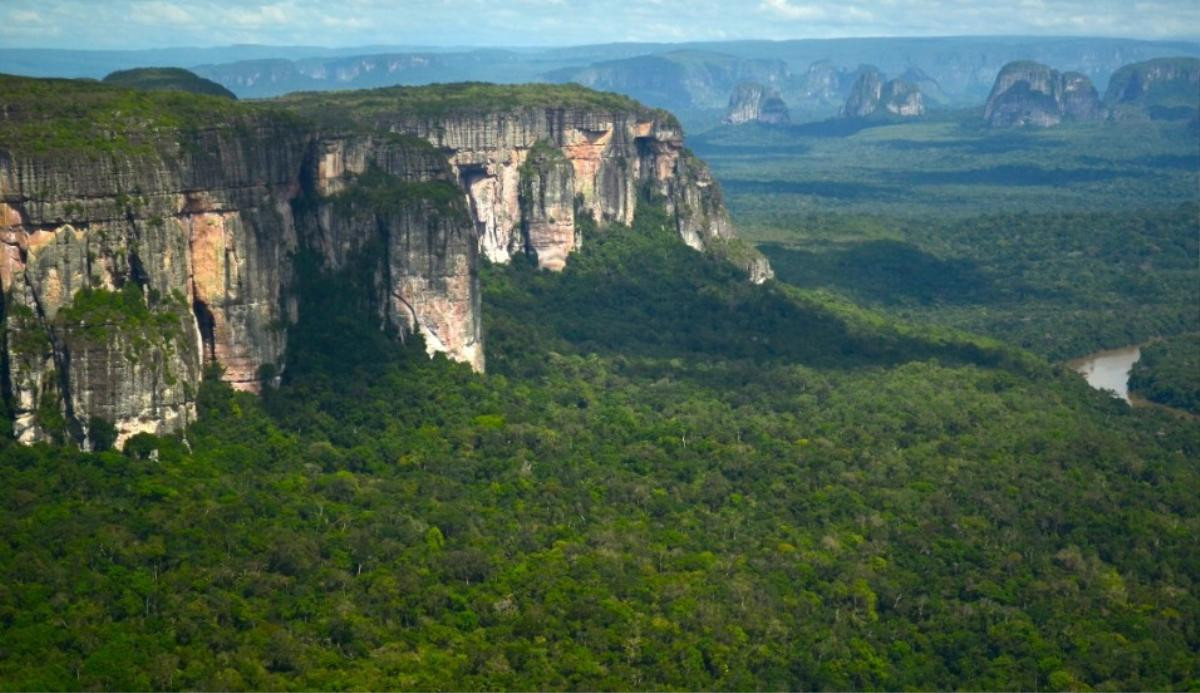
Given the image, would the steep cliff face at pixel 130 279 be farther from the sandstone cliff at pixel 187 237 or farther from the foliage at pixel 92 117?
the foliage at pixel 92 117

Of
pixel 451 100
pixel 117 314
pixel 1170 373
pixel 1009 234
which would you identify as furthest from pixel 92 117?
pixel 1009 234

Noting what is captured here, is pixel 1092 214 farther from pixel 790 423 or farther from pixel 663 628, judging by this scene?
pixel 663 628

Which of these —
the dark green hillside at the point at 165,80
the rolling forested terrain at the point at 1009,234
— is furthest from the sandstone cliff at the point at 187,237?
the rolling forested terrain at the point at 1009,234

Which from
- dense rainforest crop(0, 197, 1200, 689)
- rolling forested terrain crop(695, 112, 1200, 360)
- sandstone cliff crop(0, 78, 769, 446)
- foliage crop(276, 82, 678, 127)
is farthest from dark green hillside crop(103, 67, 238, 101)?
rolling forested terrain crop(695, 112, 1200, 360)

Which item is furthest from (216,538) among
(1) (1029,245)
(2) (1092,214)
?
(2) (1092,214)

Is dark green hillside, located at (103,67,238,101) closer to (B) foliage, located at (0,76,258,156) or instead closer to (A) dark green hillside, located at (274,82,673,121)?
(A) dark green hillside, located at (274,82,673,121)

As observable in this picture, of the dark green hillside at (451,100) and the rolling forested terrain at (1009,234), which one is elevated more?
the dark green hillside at (451,100)

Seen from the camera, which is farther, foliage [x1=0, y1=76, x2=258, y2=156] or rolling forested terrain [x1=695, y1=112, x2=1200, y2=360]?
rolling forested terrain [x1=695, y1=112, x2=1200, y2=360]
